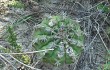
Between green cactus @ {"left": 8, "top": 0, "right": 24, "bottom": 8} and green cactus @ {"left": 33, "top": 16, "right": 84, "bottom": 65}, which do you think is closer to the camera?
green cactus @ {"left": 33, "top": 16, "right": 84, "bottom": 65}

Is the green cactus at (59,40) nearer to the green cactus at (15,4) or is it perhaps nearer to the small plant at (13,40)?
the small plant at (13,40)

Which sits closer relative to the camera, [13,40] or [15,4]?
[13,40]

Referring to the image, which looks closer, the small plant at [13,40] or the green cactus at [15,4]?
the small plant at [13,40]

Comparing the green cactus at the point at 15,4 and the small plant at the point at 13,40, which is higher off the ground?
the green cactus at the point at 15,4

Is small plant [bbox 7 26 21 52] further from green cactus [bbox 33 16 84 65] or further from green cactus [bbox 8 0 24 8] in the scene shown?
green cactus [bbox 8 0 24 8]

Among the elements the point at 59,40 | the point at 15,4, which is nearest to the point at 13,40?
the point at 59,40

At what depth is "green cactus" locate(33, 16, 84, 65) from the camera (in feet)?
7.58

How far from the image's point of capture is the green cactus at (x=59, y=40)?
2311mm

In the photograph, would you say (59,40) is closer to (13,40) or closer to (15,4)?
(13,40)

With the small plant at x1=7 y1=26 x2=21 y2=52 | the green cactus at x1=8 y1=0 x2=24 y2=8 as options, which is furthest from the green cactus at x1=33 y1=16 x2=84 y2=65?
the green cactus at x1=8 y1=0 x2=24 y2=8

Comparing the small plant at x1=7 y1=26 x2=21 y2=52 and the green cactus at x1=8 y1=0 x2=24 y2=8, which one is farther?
the green cactus at x1=8 y1=0 x2=24 y2=8

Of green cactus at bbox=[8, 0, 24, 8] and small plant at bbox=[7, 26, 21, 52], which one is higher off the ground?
green cactus at bbox=[8, 0, 24, 8]

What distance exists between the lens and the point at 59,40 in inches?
93.3

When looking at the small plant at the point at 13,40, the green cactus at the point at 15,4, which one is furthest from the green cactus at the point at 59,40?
the green cactus at the point at 15,4
